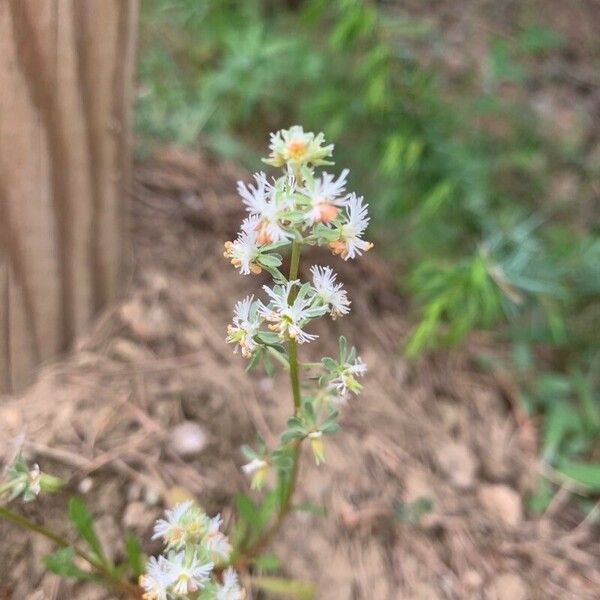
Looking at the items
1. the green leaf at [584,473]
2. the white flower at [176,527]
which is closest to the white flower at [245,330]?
the white flower at [176,527]

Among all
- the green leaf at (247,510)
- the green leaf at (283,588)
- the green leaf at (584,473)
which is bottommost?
the green leaf at (584,473)

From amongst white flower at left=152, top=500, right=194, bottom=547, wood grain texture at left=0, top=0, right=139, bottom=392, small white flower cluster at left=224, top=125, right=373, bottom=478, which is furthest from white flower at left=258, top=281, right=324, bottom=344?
wood grain texture at left=0, top=0, right=139, bottom=392

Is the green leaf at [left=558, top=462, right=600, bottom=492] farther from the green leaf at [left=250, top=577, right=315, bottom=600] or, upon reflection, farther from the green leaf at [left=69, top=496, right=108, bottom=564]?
the green leaf at [left=69, top=496, right=108, bottom=564]

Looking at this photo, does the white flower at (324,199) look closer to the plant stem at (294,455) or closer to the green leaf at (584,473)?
the plant stem at (294,455)

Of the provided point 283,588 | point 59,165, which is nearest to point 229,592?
point 283,588

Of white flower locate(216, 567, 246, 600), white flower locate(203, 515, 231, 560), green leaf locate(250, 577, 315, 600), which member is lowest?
green leaf locate(250, 577, 315, 600)

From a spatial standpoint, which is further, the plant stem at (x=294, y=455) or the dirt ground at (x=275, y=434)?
the dirt ground at (x=275, y=434)

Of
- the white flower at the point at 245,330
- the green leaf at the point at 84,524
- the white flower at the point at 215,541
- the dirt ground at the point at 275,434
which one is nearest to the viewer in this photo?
the white flower at the point at 245,330
